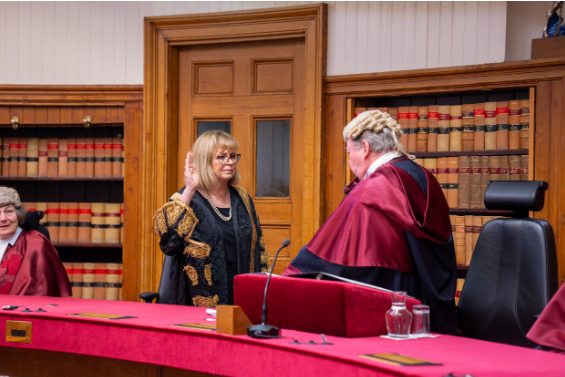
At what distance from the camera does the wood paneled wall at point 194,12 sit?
3.76 m

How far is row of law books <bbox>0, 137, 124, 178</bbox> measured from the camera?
15.1ft

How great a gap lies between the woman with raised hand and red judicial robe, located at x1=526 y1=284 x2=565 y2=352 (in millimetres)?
1440

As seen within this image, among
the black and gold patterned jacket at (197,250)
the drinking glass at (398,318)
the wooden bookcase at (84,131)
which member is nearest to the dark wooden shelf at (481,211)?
the black and gold patterned jacket at (197,250)

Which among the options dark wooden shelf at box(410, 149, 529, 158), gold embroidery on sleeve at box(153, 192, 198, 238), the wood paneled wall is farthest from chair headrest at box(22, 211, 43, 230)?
dark wooden shelf at box(410, 149, 529, 158)

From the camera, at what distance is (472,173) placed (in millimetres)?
3777

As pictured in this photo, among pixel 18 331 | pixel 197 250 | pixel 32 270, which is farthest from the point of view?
pixel 32 270

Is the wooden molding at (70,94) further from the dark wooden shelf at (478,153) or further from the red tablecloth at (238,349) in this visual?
the red tablecloth at (238,349)

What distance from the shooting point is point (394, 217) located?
82.9 inches

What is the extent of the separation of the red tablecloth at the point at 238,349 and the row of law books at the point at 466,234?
203cm

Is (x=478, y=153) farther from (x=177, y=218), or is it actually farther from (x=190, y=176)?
(x=177, y=218)

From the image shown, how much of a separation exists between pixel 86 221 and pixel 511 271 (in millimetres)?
3302

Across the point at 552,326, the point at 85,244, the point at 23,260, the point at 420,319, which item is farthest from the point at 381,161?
the point at 85,244

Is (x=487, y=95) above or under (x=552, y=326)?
above

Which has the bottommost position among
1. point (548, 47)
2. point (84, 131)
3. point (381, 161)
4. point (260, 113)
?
point (381, 161)
